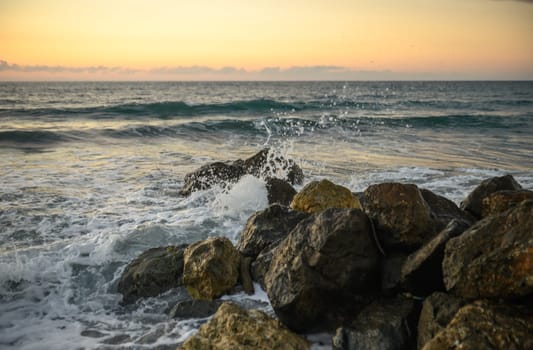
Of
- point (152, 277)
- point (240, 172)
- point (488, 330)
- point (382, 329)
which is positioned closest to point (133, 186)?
point (240, 172)

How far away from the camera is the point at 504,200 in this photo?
13.3 feet

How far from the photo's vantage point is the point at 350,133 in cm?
2047

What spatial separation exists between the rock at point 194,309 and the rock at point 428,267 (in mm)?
1926

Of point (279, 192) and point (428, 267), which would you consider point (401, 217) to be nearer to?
point (428, 267)

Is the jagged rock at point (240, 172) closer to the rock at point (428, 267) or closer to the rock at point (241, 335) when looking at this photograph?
the rock at point (241, 335)

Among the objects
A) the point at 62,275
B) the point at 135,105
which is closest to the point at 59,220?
the point at 62,275

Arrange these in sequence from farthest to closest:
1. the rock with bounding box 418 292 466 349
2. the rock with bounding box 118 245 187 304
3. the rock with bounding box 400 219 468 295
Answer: the rock with bounding box 118 245 187 304, the rock with bounding box 400 219 468 295, the rock with bounding box 418 292 466 349

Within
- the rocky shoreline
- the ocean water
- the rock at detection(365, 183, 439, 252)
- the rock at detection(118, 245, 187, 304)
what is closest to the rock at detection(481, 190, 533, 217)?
the rocky shoreline

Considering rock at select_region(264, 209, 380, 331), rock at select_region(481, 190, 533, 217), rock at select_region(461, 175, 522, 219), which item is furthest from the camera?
rock at select_region(461, 175, 522, 219)

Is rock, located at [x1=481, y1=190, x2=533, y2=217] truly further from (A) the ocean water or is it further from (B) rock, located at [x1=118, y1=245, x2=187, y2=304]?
(B) rock, located at [x1=118, y1=245, x2=187, y2=304]

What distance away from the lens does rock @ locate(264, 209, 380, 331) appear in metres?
3.62

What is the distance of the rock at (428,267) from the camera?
3.42m

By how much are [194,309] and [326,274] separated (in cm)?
151

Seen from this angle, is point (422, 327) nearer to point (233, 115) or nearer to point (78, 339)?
point (78, 339)
